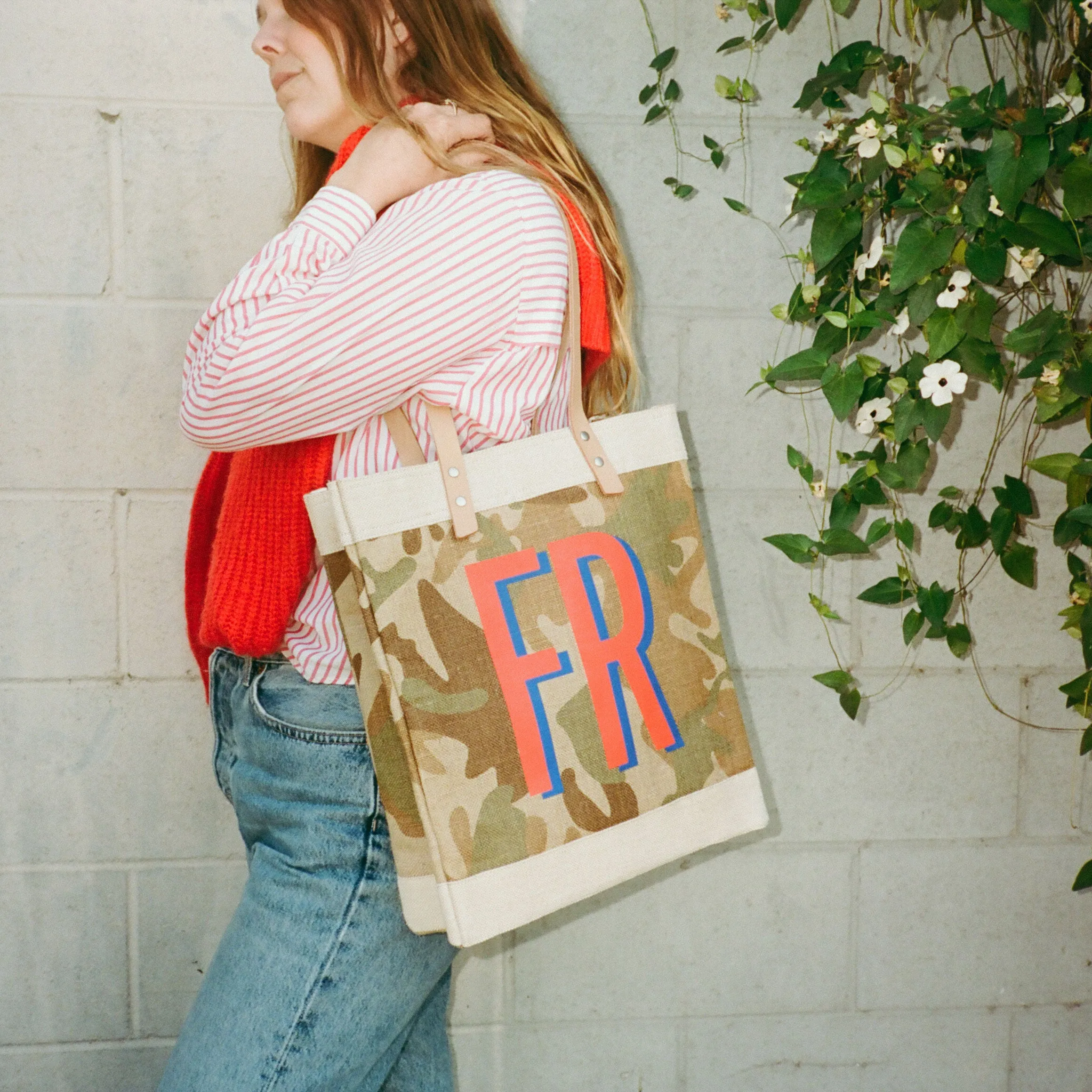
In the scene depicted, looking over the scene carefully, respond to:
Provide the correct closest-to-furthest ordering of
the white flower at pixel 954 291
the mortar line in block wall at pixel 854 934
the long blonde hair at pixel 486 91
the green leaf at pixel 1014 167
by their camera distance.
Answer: the long blonde hair at pixel 486 91 → the green leaf at pixel 1014 167 → the white flower at pixel 954 291 → the mortar line in block wall at pixel 854 934

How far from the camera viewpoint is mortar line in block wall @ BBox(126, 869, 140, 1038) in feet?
4.16

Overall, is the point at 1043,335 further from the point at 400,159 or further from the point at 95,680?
the point at 95,680

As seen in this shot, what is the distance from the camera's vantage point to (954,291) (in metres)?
1.13

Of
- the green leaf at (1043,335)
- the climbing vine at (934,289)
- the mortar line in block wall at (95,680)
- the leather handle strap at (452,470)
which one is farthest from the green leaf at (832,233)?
the mortar line in block wall at (95,680)

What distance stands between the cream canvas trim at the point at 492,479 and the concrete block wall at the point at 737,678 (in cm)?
40

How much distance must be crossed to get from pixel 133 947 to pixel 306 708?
2.17 feet

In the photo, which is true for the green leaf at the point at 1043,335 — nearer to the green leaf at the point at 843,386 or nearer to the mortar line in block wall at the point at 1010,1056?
the green leaf at the point at 843,386

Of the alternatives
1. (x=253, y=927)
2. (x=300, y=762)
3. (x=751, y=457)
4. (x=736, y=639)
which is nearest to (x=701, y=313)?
(x=751, y=457)

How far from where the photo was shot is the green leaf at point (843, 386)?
1.15 m

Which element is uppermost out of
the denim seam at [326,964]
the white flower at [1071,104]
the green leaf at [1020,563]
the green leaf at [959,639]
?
the white flower at [1071,104]

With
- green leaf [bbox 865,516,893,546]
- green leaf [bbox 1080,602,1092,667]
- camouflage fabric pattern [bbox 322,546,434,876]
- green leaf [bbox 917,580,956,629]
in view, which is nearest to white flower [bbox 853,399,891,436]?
green leaf [bbox 865,516,893,546]

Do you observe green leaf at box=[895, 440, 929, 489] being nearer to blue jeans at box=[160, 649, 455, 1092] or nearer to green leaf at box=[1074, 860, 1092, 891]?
green leaf at box=[1074, 860, 1092, 891]

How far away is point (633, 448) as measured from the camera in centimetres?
87

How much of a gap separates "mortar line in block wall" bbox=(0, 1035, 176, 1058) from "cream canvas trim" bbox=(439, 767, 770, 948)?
70 cm
